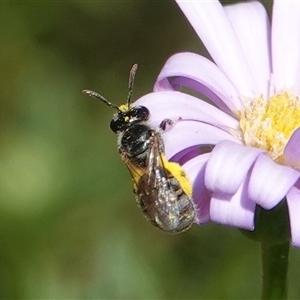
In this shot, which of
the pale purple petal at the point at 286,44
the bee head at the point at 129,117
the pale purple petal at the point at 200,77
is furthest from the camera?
the pale purple petal at the point at 286,44

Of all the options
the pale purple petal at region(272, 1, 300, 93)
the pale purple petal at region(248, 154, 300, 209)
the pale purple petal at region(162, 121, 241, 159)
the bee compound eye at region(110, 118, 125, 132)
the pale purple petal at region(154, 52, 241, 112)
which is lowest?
the pale purple petal at region(248, 154, 300, 209)

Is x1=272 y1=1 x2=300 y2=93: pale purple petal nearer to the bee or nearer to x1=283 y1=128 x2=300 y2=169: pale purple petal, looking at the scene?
x1=283 y1=128 x2=300 y2=169: pale purple petal

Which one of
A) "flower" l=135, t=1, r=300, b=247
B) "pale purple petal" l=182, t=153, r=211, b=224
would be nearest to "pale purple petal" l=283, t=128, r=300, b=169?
"flower" l=135, t=1, r=300, b=247

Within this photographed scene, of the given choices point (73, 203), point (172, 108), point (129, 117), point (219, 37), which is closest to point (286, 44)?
point (219, 37)

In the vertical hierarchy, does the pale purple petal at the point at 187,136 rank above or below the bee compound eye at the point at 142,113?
below

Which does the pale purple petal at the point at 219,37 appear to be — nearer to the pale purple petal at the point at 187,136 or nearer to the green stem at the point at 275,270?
the pale purple petal at the point at 187,136

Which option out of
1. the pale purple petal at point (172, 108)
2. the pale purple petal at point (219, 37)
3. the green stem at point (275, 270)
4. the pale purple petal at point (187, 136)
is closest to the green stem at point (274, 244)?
the green stem at point (275, 270)

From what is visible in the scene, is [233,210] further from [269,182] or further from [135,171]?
[135,171]
